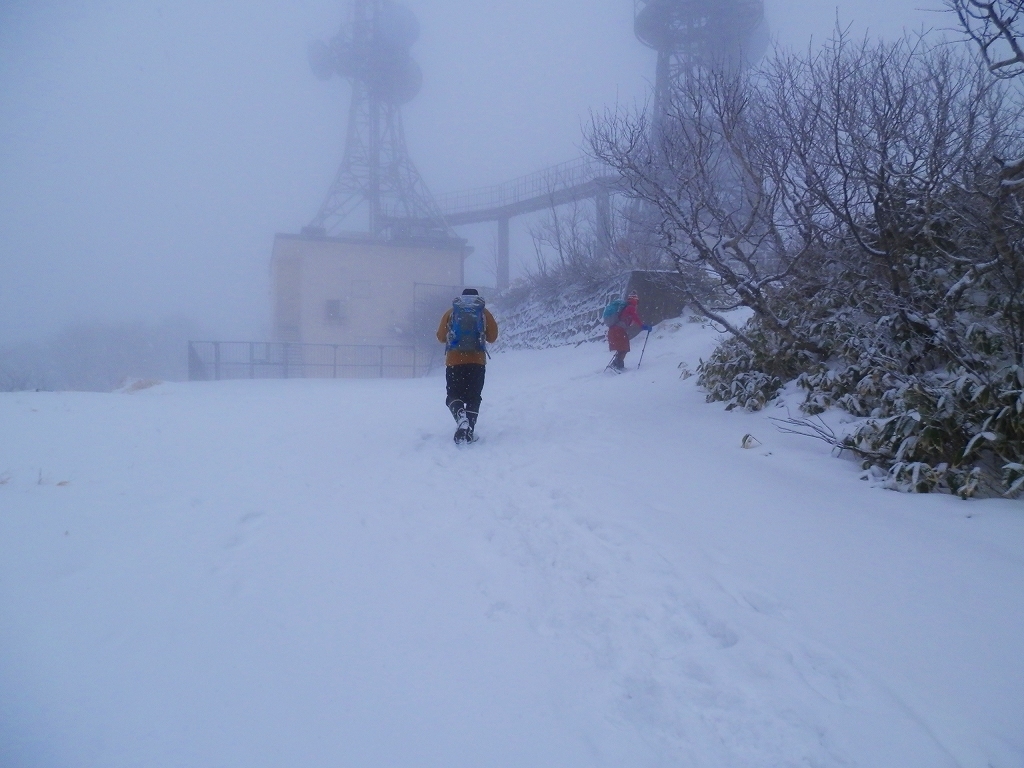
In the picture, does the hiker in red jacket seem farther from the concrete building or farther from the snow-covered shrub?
the concrete building

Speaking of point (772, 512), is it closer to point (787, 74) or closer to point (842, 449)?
point (842, 449)

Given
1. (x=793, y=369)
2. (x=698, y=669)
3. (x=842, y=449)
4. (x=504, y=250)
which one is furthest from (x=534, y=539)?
(x=504, y=250)

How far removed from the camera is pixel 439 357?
28.2 meters

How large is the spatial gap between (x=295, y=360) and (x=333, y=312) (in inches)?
188

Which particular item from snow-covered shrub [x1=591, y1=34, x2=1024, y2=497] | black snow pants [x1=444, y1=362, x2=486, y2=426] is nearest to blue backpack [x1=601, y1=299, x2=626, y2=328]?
snow-covered shrub [x1=591, y1=34, x2=1024, y2=497]

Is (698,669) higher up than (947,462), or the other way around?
(947,462)

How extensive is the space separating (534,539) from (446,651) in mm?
1425

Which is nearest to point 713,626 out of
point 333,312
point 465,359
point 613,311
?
point 465,359

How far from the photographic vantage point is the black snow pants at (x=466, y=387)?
748 centimetres

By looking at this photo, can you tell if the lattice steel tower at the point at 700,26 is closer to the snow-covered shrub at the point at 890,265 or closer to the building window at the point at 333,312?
the snow-covered shrub at the point at 890,265

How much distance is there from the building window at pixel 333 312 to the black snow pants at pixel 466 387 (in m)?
24.6

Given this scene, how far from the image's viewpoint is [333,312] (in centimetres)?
3109

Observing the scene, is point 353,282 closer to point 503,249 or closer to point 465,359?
point 503,249

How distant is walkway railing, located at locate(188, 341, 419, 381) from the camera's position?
2519 centimetres
